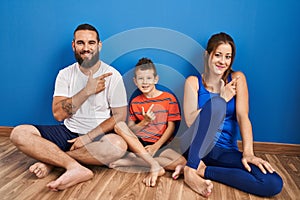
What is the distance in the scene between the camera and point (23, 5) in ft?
7.18

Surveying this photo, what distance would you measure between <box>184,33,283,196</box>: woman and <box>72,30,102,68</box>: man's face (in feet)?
1.72

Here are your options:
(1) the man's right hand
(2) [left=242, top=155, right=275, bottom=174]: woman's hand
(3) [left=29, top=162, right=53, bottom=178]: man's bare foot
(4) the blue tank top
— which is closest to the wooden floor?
(3) [left=29, top=162, right=53, bottom=178]: man's bare foot

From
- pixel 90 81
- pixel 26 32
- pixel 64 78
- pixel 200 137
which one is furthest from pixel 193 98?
pixel 26 32

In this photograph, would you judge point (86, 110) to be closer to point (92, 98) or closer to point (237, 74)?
point (92, 98)

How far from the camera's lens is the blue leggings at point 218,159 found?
5.46ft

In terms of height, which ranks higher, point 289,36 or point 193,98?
point 289,36

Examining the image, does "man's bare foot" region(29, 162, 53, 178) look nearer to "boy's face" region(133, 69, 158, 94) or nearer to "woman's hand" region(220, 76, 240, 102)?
"boy's face" region(133, 69, 158, 94)

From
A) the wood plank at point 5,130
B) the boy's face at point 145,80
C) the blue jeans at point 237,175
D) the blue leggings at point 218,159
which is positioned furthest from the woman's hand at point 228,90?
the wood plank at point 5,130

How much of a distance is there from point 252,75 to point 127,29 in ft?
2.48

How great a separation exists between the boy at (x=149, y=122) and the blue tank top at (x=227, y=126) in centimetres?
20

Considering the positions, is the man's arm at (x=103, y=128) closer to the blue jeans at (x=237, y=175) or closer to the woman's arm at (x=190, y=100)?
the woman's arm at (x=190, y=100)

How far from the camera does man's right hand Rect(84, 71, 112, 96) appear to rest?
2.00 meters

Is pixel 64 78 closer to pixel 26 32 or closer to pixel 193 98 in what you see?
pixel 26 32

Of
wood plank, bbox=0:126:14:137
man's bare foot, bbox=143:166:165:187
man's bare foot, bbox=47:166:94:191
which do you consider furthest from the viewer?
wood plank, bbox=0:126:14:137
